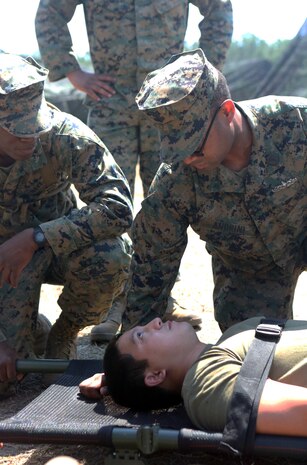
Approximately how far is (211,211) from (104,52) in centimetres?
211

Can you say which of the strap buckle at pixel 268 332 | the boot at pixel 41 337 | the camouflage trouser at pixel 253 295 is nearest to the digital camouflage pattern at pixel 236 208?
the camouflage trouser at pixel 253 295

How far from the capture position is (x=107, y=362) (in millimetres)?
3334

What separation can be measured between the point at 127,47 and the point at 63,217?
1853mm

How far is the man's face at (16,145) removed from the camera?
3.99 meters

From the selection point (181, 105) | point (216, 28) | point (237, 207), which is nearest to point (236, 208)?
point (237, 207)

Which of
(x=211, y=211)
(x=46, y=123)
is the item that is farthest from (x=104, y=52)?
(x=211, y=211)

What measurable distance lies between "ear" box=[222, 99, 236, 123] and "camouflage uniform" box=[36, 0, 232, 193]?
1.99 metres

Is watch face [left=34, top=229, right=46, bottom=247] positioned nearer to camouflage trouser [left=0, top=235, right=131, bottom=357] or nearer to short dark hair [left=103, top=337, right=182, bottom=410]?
camouflage trouser [left=0, top=235, right=131, bottom=357]

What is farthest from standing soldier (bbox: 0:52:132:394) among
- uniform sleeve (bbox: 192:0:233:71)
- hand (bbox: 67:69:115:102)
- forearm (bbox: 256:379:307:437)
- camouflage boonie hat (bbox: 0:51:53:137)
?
uniform sleeve (bbox: 192:0:233:71)

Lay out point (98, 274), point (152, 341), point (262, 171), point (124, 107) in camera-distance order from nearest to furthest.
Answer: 1. point (152, 341)
2. point (262, 171)
3. point (98, 274)
4. point (124, 107)

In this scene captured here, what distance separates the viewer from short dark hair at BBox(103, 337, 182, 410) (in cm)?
325

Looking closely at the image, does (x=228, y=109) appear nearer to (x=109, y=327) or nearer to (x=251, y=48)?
(x=109, y=327)

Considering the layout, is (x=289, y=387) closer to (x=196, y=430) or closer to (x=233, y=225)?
(x=196, y=430)

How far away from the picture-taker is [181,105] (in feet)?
11.4
